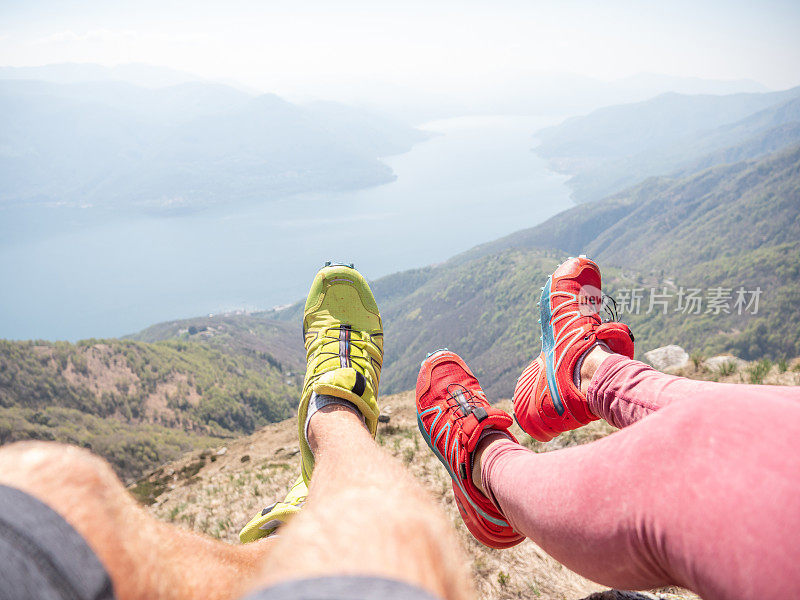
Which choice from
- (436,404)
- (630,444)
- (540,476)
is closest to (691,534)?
(630,444)

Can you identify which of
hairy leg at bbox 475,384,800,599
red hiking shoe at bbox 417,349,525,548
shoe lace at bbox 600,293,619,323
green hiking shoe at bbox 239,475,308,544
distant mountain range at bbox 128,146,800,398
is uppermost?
hairy leg at bbox 475,384,800,599

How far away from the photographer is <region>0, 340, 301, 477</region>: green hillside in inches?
1492

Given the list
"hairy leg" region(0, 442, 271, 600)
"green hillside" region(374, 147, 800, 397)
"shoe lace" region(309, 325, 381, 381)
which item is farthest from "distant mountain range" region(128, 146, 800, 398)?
"hairy leg" region(0, 442, 271, 600)

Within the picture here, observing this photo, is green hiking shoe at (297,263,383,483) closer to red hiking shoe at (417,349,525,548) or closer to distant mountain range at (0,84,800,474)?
red hiking shoe at (417,349,525,548)

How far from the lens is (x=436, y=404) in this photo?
3035 millimetres

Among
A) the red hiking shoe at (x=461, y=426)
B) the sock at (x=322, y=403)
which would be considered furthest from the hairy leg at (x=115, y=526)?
the red hiking shoe at (x=461, y=426)

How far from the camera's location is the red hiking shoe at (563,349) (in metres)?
2.84

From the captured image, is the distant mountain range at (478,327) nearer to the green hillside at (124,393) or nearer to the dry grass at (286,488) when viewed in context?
the green hillside at (124,393)

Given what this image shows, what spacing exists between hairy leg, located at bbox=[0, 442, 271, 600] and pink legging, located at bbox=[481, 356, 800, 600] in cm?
108

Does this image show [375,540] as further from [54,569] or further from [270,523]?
[270,523]

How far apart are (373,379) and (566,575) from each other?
5.97 ft

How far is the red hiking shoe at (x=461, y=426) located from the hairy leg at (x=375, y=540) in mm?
1392

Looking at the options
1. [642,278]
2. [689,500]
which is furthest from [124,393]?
[642,278]

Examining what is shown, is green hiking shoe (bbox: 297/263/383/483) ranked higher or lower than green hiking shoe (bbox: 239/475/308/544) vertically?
higher
